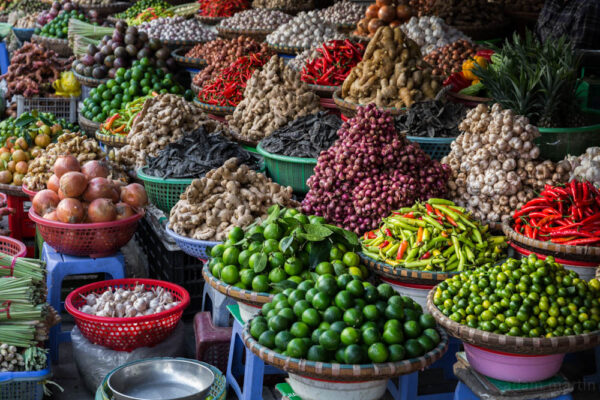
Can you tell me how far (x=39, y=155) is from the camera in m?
4.93

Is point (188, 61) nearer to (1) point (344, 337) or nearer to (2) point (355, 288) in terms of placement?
(2) point (355, 288)

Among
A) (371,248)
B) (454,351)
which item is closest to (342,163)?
(371,248)

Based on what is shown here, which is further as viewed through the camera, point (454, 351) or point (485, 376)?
point (454, 351)

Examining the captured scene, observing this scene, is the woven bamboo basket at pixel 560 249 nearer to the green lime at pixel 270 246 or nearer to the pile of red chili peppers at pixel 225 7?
the green lime at pixel 270 246

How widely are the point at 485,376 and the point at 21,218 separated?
12.2 ft

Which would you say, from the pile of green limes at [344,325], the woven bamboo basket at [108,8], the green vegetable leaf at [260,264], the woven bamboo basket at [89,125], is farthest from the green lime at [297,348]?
the woven bamboo basket at [108,8]

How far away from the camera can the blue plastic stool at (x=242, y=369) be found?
291 centimetres

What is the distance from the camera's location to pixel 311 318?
246cm

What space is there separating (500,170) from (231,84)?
8.81ft

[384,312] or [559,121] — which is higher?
[559,121]

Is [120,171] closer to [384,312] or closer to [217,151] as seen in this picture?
[217,151]

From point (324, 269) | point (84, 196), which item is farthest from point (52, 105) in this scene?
point (324, 269)

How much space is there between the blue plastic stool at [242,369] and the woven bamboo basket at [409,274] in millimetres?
636

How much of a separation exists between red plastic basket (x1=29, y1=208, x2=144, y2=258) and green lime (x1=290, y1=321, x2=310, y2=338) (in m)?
1.72
